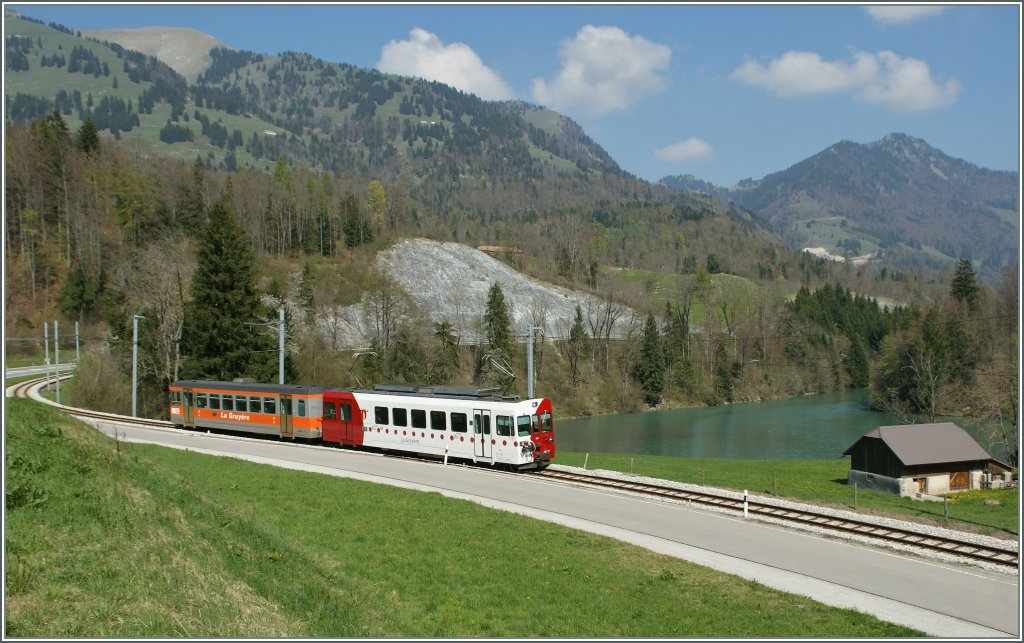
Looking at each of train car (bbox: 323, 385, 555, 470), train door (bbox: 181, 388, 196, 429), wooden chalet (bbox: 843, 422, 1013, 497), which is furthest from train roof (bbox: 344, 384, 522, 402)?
wooden chalet (bbox: 843, 422, 1013, 497)

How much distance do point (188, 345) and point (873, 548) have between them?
47.8m

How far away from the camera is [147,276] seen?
188 ft

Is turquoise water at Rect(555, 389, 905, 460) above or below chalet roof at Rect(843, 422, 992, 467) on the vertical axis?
below

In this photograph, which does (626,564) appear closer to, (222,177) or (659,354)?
(659,354)

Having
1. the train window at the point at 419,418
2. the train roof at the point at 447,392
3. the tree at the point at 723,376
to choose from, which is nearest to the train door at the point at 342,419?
the train roof at the point at 447,392

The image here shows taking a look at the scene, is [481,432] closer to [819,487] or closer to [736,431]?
[819,487]

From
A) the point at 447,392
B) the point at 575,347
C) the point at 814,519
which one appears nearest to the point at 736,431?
the point at 575,347

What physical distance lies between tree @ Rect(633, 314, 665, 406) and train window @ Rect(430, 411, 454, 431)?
67.3m

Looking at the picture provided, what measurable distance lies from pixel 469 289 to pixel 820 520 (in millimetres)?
89528

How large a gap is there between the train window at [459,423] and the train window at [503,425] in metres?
1.60

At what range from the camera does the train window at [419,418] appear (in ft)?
106

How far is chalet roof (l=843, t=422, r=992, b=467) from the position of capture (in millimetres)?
35031

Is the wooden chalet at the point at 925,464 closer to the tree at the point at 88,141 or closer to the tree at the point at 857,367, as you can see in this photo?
the tree at the point at 857,367

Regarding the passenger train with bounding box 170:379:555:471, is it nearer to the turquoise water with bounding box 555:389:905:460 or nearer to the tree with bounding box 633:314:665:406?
the turquoise water with bounding box 555:389:905:460
